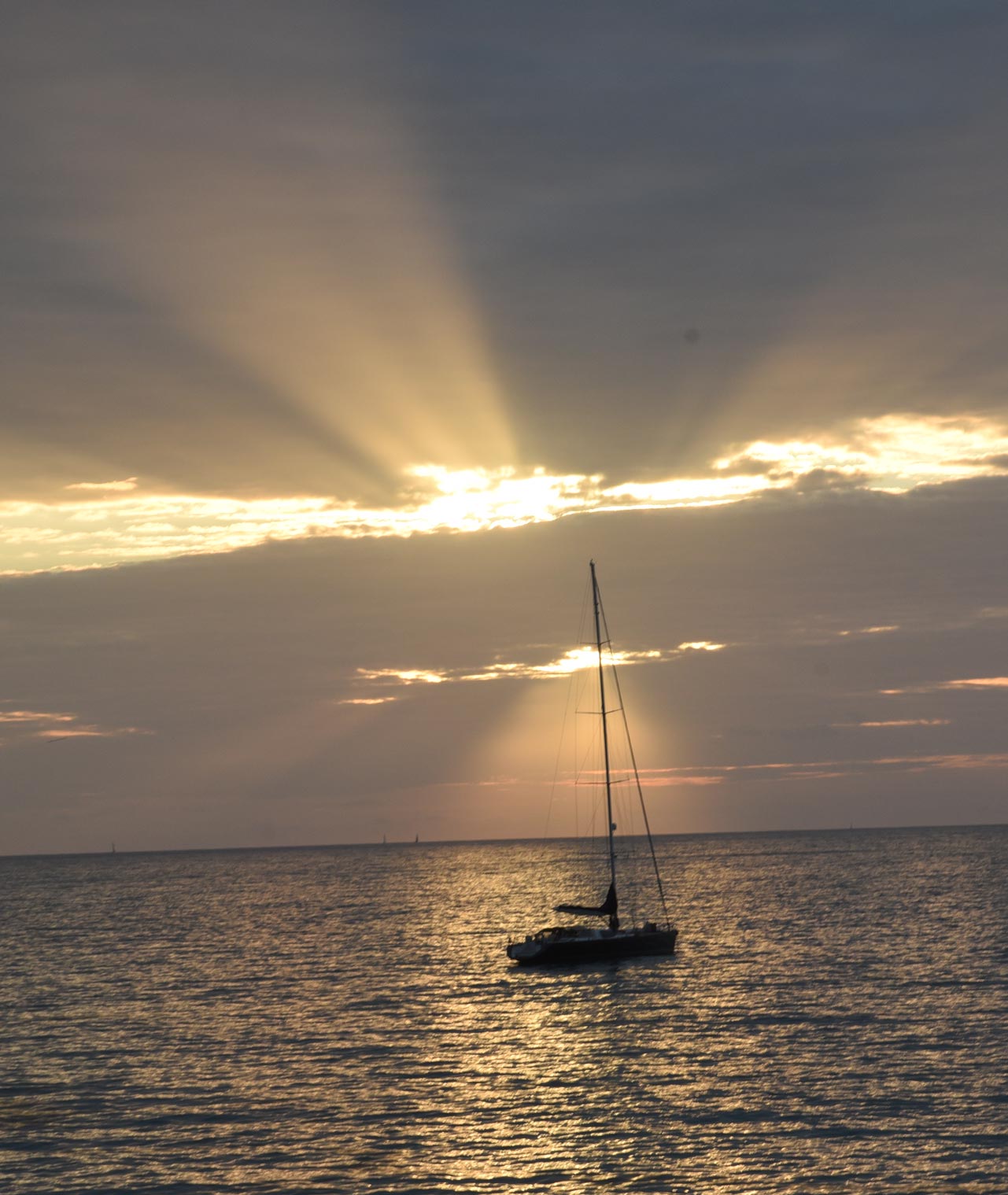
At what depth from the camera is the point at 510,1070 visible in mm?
57156

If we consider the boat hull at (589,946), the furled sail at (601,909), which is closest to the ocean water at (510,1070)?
the boat hull at (589,946)

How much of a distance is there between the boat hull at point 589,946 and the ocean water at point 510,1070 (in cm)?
117

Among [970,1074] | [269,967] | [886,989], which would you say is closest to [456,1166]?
[970,1074]

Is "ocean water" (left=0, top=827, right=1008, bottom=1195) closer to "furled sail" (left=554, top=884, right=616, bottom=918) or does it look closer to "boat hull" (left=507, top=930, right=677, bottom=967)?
"boat hull" (left=507, top=930, right=677, bottom=967)

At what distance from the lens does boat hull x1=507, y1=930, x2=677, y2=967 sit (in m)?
97.2

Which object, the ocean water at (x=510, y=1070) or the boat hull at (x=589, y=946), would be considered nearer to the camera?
the ocean water at (x=510, y=1070)

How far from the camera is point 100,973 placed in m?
97.3

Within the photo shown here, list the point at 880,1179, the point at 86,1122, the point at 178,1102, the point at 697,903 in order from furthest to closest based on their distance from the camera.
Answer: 1. the point at 697,903
2. the point at 178,1102
3. the point at 86,1122
4. the point at 880,1179

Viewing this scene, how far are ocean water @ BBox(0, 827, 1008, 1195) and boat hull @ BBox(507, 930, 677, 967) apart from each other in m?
1.17

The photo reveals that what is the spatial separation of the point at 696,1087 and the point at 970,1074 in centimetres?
1092

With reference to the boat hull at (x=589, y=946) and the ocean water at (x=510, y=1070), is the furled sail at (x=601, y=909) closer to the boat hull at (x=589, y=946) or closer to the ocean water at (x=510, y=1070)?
the boat hull at (x=589, y=946)

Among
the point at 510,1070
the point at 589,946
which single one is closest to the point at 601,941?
the point at 589,946

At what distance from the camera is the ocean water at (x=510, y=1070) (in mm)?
41188

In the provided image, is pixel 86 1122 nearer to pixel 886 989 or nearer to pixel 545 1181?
pixel 545 1181
